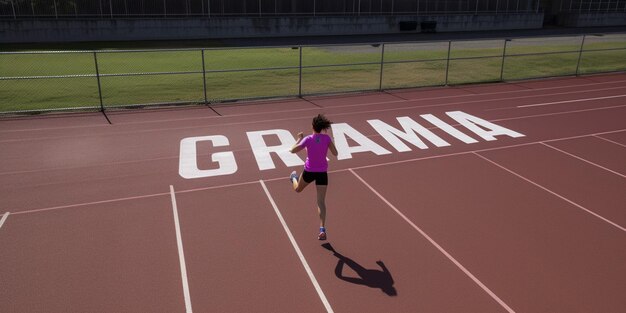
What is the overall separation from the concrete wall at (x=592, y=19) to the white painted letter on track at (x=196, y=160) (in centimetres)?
5109

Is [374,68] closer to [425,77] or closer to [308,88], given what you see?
[425,77]

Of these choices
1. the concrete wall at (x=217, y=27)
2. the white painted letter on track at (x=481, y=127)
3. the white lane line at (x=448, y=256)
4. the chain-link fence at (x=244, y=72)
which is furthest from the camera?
the concrete wall at (x=217, y=27)

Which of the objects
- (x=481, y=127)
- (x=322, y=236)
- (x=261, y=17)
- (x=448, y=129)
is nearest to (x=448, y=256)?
(x=322, y=236)

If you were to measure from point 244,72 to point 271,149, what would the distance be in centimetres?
1159

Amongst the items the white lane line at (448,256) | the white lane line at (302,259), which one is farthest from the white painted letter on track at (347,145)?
the white lane line at (302,259)

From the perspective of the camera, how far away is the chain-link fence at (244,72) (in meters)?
16.2

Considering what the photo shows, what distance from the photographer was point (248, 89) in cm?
1847

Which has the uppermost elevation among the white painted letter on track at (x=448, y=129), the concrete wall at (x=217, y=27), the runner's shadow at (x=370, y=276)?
the concrete wall at (x=217, y=27)

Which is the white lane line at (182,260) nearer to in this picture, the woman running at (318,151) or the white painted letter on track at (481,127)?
the woman running at (318,151)

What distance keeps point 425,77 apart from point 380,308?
56.6 feet

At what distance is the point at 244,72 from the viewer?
22047 millimetres

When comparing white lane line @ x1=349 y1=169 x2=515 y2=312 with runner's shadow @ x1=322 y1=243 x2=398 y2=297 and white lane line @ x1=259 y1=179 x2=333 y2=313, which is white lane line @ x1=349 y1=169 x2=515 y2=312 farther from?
white lane line @ x1=259 y1=179 x2=333 y2=313

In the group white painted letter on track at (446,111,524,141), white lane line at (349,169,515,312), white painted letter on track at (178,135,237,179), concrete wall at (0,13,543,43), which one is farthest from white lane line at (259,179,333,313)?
concrete wall at (0,13,543,43)

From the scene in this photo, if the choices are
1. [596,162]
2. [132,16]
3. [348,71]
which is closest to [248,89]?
[348,71]
